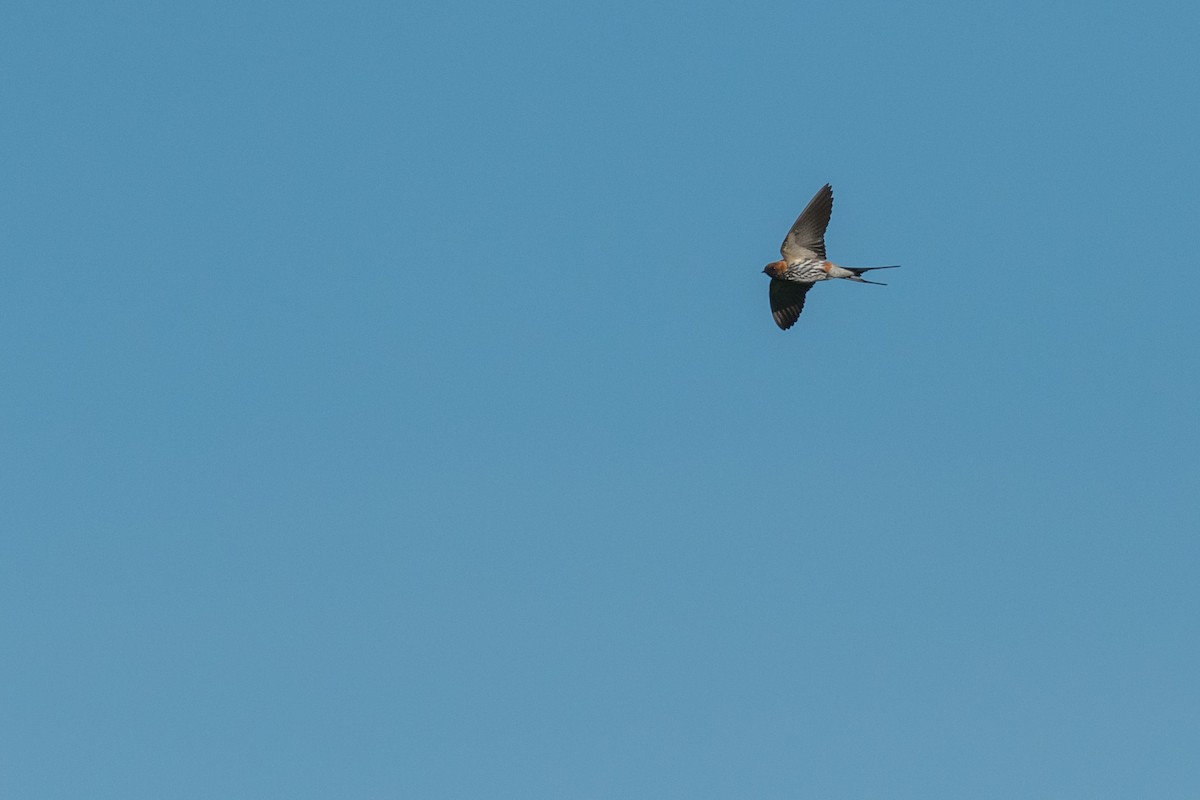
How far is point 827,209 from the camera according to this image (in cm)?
5031

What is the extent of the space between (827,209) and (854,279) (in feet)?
5.60

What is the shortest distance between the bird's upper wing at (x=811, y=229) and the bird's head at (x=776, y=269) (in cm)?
17

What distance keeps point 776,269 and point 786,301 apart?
1.00m

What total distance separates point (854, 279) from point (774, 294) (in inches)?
88.5

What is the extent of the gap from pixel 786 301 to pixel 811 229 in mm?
1843

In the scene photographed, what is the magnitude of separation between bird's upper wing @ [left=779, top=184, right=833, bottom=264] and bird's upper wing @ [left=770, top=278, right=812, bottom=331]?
85cm

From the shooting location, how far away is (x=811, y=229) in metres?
50.2

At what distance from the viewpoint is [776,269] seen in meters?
50.6

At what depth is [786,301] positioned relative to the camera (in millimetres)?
51281

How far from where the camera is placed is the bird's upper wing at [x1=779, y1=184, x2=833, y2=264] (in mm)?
50188

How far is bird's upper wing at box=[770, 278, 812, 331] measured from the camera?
5112 centimetres

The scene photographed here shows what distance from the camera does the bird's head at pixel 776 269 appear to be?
5047 centimetres

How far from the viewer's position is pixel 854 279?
4966 cm

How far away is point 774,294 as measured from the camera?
51281 millimetres
